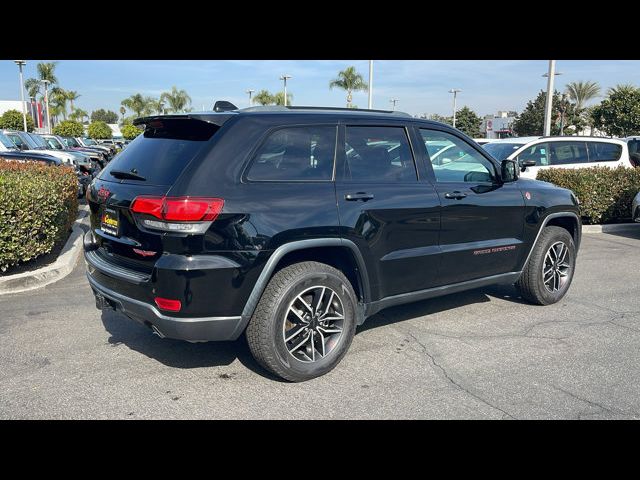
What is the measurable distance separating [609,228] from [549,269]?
581 centimetres

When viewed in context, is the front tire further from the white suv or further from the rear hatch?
the white suv

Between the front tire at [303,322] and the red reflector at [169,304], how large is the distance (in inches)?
21.4

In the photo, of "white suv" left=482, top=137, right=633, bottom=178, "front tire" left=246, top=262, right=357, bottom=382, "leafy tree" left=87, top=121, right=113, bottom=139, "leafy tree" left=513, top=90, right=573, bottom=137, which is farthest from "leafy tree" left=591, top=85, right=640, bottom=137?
"leafy tree" left=87, top=121, right=113, bottom=139

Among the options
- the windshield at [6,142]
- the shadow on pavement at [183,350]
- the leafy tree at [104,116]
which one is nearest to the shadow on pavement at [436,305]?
the shadow on pavement at [183,350]

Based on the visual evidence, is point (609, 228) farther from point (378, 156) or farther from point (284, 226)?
point (284, 226)

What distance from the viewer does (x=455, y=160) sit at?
4.93m

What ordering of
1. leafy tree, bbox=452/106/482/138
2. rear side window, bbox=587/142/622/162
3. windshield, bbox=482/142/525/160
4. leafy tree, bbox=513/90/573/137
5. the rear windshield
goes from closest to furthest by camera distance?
the rear windshield < windshield, bbox=482/142/525/160 < rear side window, bbox=587/142/622/162 < leafy tree, bbox=513/90/573/137 < leafy tree, bbox=452/106/482/138

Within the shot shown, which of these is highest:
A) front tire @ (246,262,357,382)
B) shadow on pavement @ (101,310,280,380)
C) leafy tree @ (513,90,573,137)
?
leafy tree @ (513,90,573,137)

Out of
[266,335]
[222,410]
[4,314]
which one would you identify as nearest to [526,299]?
[266,335]

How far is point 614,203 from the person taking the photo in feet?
35.1

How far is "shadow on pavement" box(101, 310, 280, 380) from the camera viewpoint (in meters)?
4.14

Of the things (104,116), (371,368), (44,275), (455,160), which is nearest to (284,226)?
(371,368)
